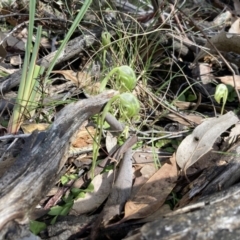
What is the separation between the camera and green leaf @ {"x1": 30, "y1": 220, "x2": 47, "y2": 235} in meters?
1.35

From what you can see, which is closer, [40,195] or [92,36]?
[40,195]

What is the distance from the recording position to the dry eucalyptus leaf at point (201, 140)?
61.6 inches

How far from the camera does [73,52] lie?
7.01ft

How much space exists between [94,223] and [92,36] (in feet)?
3.28

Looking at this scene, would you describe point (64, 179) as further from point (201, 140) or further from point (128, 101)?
point (201, 140)

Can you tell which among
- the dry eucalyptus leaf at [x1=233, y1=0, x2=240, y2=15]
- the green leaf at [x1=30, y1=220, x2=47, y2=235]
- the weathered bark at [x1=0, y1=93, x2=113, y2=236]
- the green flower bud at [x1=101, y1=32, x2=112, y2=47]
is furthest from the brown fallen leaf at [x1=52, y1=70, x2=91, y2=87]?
the dry eucalyptus leaf at [x1=233, y1=0, x2=240, y2=15]

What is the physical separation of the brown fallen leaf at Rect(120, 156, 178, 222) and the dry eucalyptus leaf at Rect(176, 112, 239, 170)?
4cm

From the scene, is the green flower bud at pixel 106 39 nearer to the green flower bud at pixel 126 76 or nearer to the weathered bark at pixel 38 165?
the green flower bud at pixel 126 76

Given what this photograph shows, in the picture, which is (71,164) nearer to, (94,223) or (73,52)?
(94,223)

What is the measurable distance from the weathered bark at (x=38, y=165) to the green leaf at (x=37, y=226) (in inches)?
4.2

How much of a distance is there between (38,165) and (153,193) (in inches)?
13.1

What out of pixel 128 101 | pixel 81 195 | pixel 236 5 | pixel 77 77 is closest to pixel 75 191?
pixel 81 195

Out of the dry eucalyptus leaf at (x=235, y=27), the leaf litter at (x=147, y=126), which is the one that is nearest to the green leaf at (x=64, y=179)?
the leaf litter at (x=147, y=126)

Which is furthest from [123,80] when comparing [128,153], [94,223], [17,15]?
[17,15]
